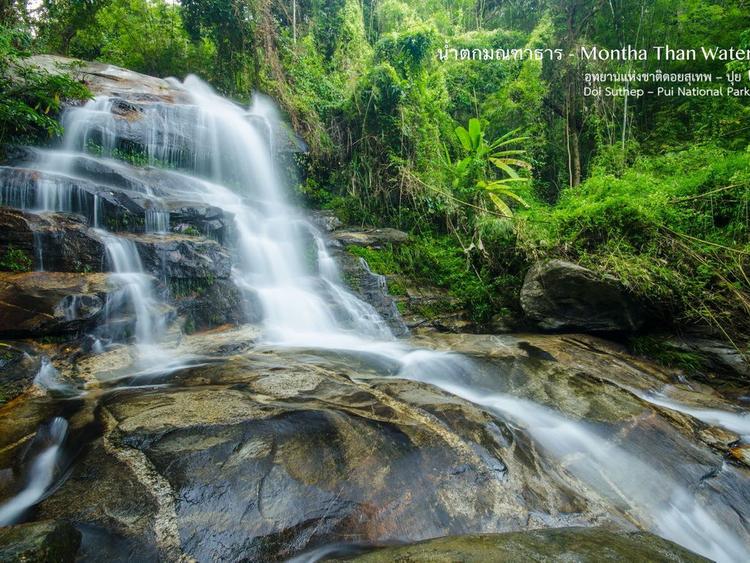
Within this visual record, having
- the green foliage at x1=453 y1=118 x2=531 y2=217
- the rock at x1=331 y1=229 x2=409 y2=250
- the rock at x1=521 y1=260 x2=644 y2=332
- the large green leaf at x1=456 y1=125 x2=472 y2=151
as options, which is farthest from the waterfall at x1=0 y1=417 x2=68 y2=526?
the large green leaf at x1=456 y1=125 x2=472 y2=151

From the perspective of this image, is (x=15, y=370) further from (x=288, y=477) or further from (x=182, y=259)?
(x=288, y=477)

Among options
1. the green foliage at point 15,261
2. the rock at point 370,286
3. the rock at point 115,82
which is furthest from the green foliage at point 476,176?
the green foliage at point 15,261

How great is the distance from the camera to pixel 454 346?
539 cm

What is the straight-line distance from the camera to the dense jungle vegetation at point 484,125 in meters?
5.68

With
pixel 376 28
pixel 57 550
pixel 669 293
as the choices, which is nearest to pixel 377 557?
pixel 57 550

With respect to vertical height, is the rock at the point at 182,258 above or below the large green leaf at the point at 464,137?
below

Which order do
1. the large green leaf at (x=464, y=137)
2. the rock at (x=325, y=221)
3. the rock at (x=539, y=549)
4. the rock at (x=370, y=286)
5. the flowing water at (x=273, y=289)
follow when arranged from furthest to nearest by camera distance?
1. the large green leaf at (x=464, y=137)
2. the rock at (x=325, y=221)
3. the rock at (x=370, y=286)
4. the flowing water at (x=273, y=289)
5. the rock at (x=539, y=549)

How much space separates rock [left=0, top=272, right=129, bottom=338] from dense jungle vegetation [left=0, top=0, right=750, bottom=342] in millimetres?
2875

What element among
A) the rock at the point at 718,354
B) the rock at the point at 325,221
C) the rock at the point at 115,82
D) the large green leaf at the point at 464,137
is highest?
the rock at the point at 115,82

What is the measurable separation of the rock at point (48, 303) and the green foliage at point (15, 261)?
0.46 feet

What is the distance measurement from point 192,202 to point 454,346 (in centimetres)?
549

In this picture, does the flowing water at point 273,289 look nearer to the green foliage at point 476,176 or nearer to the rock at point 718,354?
the rock at point 718,354

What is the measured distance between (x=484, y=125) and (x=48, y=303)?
34.9ft

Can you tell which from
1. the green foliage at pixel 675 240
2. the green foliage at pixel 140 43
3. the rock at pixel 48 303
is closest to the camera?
the rock at pixel 48 303
